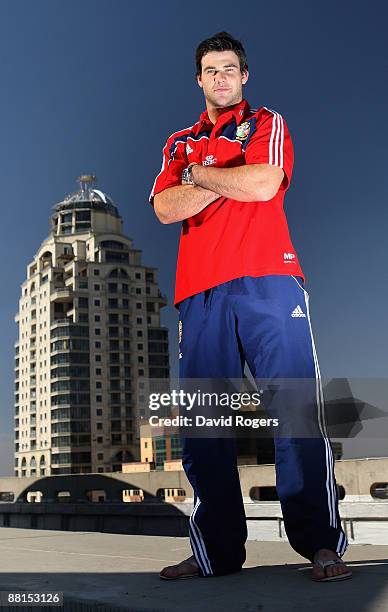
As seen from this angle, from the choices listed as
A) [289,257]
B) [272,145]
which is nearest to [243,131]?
[272,145]

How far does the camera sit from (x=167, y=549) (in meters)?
5.23

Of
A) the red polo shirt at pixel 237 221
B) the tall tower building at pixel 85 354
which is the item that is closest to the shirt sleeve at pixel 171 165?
the red polo shirt at pixel 237 221

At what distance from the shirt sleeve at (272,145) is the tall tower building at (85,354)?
96335 millimetres

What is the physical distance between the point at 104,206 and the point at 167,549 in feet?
399

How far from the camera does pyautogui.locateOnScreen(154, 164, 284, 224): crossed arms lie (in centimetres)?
337

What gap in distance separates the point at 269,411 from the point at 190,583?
2.75 ft

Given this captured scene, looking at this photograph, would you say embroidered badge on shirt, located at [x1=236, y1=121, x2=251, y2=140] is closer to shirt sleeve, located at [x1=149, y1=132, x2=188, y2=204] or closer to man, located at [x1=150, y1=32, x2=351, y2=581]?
man, located at [x1=150, y1=32, x2=351, y2=581]

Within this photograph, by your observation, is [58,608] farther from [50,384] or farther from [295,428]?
[50,384]

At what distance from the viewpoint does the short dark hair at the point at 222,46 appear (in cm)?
379

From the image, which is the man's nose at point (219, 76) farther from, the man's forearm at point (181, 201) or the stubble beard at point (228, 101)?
the man's forearm at point (181, 201)

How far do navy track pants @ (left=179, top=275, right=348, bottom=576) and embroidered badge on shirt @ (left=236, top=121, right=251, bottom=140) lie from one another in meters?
0.74

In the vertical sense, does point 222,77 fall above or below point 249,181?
above

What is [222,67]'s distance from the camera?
3.79 meters

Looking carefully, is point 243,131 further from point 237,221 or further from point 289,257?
point 289,257
